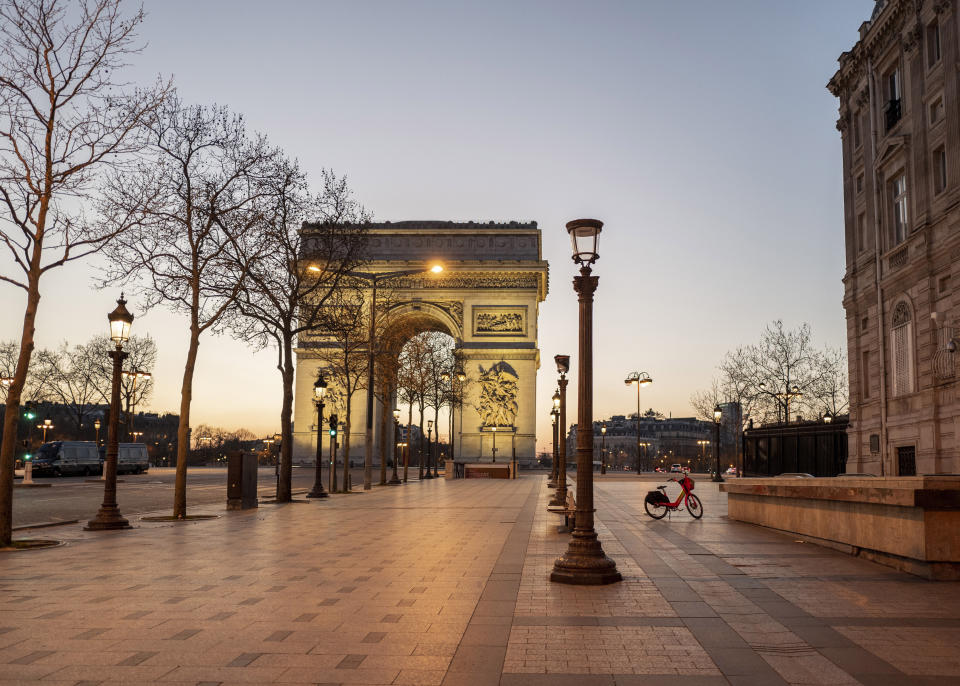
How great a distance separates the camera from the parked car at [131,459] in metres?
54.3

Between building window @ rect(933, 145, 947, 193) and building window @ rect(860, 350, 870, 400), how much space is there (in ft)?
25.2

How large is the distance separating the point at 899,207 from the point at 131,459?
4789cm

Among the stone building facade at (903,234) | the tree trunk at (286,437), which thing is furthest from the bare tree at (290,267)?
the stone building facade at (903,234)

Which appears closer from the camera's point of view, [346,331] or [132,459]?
[346,331]

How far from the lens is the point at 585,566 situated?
380 inches

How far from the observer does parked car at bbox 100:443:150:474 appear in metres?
54.3

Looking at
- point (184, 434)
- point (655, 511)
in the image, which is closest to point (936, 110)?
point (655, 511)

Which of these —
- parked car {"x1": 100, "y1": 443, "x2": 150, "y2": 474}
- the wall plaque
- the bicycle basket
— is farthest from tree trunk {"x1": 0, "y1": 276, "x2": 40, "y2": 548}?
the wall plaque

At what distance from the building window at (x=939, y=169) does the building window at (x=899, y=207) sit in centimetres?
227

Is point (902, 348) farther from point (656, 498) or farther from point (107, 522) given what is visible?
point (107, 522)

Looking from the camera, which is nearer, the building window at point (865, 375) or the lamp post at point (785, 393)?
the building window at point (865, 375)

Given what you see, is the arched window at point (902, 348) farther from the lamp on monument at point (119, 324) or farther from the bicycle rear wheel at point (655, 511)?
the lamp on monument at point (119, 324)

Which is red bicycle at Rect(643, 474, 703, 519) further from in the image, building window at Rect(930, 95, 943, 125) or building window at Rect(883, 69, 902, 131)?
building window at Rect(883, 69, 902, 131)

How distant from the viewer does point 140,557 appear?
11.9m
